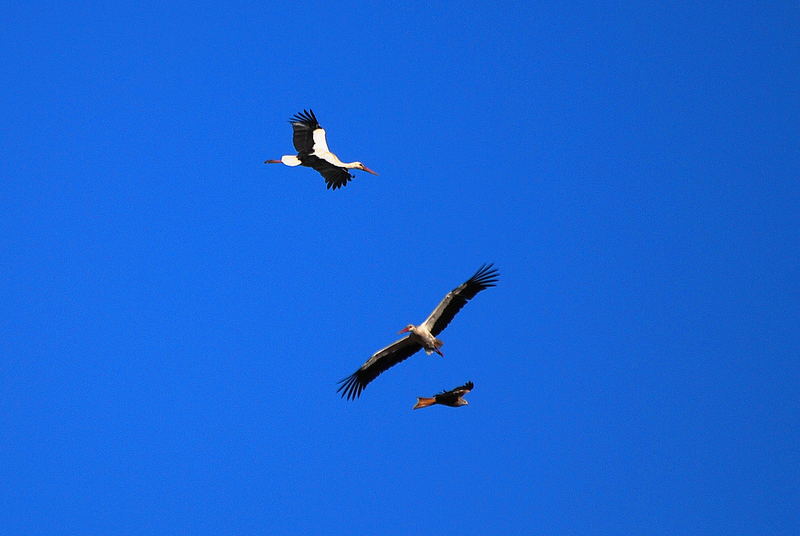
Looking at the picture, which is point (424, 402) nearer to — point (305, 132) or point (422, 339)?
point (422, 339)

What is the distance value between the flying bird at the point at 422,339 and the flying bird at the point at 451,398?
163cm

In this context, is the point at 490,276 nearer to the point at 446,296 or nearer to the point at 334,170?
the point at 446,296

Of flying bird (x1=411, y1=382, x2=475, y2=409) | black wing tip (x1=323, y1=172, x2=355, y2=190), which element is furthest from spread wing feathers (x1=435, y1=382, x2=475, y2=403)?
black wing tip (x1=323, y1=172, x2=355, y2=190)

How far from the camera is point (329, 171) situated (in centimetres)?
2509

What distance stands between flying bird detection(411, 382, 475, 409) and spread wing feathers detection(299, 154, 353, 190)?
7.03 metres

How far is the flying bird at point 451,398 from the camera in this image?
65.1 feet

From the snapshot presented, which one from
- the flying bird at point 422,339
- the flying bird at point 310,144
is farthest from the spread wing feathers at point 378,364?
the flying bird at point 310,144

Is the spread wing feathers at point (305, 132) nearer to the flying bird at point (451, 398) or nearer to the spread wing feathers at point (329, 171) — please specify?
the spread wing feathers at point (329, 171)

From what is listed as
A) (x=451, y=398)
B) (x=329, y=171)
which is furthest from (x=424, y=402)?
(x=329, y=171)

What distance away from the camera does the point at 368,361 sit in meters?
23.3

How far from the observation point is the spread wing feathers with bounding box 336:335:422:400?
2291cm

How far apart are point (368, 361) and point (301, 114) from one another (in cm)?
644

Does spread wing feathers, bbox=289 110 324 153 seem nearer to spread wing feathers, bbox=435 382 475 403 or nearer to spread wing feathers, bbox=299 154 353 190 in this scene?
spread wing feathers, bbox=299 154 353 190

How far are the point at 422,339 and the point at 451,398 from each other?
214 centimetres
